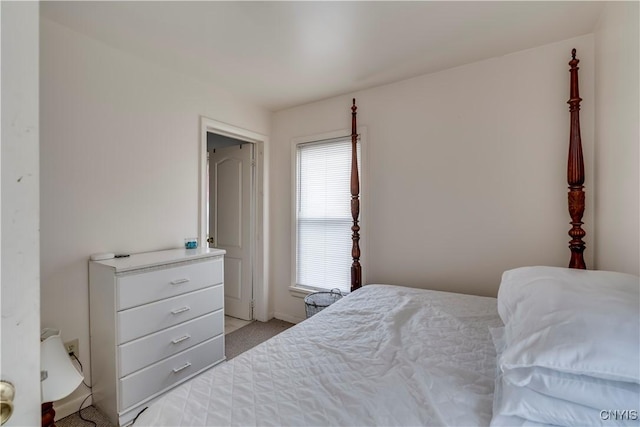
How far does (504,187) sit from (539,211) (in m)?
0.28

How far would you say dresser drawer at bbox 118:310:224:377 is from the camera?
1.74m

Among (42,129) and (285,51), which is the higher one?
(285,51)

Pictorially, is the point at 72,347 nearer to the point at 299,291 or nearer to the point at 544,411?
the point at 299,291

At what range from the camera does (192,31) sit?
185 centimetres

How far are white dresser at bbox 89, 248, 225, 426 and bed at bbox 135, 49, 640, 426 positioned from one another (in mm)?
1043

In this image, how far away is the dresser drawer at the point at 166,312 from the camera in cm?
173

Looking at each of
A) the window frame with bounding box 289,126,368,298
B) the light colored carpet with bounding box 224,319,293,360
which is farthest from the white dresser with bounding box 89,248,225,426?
the window frame with bounding box 289,126,368,298

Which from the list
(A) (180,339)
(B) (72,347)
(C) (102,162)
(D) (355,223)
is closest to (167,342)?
(A) (180,339)

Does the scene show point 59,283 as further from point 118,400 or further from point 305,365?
point 305,365

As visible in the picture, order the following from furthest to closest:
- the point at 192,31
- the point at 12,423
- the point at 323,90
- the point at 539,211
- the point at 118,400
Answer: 1. the point at 323,90
2. the point at 539,211
3. the point at 192,31
4. the point at 118,400
5. the point at 12,423

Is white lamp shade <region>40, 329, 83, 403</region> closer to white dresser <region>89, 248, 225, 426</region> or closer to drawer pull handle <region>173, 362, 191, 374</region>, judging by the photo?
white dresser <region>89, 248, 225, 426</region>

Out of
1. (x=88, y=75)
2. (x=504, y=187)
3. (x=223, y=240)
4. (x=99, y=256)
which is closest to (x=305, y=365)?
(x=99, y=256)

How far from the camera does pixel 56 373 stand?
47.1 inches

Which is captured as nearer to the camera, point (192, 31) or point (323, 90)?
point (192, 31)
